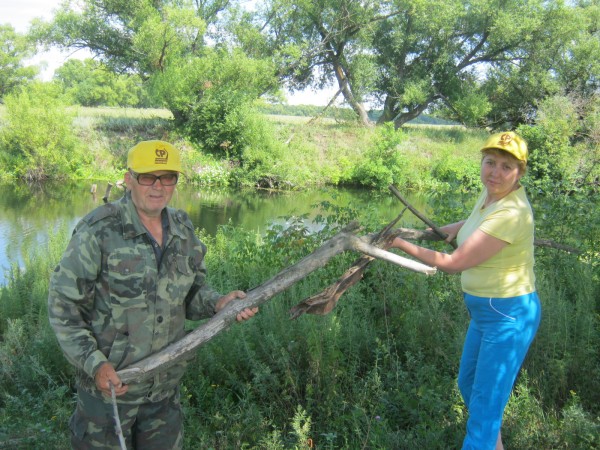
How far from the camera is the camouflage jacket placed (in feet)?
7.86

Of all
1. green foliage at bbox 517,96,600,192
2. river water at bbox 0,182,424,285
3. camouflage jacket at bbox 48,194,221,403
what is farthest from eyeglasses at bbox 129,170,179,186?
green foliage at bbox 517,96,600,192

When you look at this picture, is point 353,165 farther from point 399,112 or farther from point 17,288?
point 17,288

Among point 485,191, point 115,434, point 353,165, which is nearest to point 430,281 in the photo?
point 485,191

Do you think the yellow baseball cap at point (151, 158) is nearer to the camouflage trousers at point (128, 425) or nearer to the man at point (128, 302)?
the man at point (128, 302)

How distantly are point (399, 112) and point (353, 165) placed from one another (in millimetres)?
12382

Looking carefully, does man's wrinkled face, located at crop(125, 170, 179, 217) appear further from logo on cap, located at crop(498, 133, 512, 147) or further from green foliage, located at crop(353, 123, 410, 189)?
green foliage, located at crop(353, 123, 410, 189)

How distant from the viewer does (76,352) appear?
240 centimetres

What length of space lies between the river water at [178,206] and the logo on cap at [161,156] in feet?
28.6

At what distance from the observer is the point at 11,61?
51.8 metres

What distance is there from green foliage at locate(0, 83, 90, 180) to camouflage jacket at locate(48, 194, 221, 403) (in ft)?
76.1

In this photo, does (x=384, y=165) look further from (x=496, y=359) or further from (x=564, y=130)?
(x=496, y=359)

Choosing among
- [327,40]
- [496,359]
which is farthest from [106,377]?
[327,40]

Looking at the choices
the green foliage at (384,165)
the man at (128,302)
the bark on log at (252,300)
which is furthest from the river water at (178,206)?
the man at (128,302)

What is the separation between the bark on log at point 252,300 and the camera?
2.50 m
